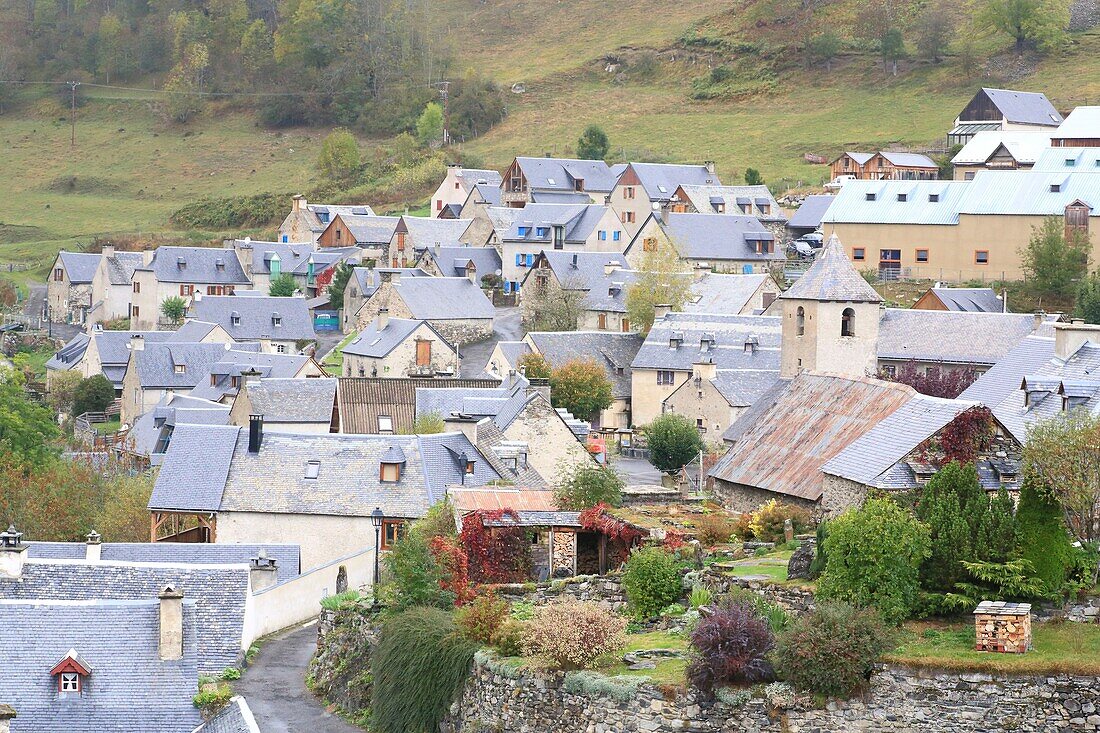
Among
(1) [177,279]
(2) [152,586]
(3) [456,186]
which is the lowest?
(2) [152,586]

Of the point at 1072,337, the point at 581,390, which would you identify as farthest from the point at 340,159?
the point at 1072,337

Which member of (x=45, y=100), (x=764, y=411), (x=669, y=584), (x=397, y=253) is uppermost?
(x=45, y=100)

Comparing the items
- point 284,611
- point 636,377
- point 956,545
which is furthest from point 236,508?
point 636,377

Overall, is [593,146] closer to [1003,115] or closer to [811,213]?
[811,213]

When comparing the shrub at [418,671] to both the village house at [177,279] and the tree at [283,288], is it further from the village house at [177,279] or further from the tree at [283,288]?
the village house at [177,279]

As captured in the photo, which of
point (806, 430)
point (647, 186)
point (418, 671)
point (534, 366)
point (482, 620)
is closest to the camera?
point (482, 620)

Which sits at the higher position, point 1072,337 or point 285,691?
point 1072,337

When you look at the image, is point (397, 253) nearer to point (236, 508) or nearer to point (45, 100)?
point (236, 508)
